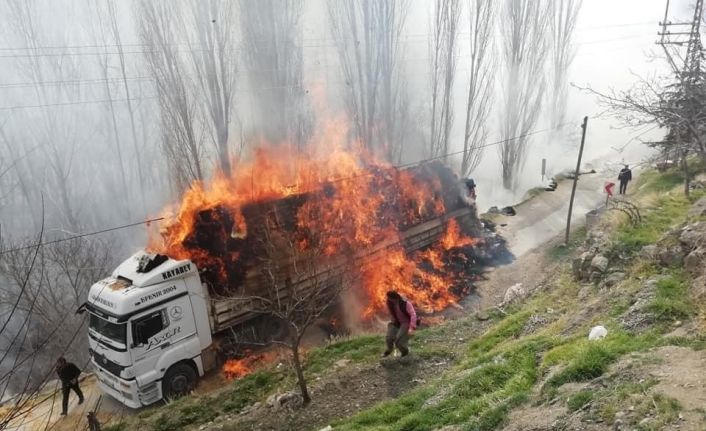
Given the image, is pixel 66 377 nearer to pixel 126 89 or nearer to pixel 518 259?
pixel 518 259

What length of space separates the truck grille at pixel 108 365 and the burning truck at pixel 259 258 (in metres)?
0.05

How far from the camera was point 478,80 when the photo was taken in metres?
25.1

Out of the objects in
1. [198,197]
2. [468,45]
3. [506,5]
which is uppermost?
[506,5]

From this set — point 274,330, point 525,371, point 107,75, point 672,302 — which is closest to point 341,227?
point 274,330

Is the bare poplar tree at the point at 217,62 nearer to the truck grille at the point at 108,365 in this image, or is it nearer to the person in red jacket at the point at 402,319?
the truck grille at the point at 108,365

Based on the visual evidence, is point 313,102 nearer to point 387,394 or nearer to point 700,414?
point 387,394

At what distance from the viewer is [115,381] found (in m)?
9.31

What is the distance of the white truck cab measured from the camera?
9.01 meters

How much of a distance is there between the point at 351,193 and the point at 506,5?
59.4 feet

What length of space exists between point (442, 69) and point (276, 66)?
9462 mm

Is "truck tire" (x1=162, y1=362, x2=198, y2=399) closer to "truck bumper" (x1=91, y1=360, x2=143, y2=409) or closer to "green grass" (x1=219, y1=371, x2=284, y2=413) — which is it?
"truck bumper" (x1=91, y1=360, x2=143, y2=409)

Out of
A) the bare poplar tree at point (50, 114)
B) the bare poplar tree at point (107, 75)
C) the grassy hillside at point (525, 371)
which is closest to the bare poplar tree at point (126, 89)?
the bare poplar tree at point (107, 75)

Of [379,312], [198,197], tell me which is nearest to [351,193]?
[379,312]

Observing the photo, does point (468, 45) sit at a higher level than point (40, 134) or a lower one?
higher
